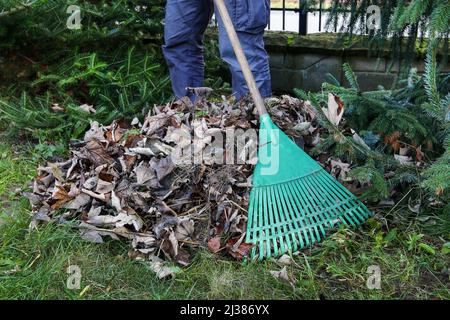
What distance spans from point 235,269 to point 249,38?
1.41 m

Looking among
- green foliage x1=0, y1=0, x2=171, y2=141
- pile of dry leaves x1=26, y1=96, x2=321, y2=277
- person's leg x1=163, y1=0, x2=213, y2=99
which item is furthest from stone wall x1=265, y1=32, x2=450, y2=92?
pile of dry leaves x1=26, y1=96, x2=321, y2=277

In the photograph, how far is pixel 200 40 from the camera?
316cm

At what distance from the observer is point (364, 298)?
1.72 metres

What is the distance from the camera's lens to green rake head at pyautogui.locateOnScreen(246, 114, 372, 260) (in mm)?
1979

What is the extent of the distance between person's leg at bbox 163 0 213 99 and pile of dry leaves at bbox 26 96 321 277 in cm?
59

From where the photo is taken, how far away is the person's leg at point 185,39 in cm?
299

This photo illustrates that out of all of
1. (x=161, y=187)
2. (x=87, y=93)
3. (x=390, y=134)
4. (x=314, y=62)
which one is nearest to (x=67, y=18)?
(x=87, y=93)

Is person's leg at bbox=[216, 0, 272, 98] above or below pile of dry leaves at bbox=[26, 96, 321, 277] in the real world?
above

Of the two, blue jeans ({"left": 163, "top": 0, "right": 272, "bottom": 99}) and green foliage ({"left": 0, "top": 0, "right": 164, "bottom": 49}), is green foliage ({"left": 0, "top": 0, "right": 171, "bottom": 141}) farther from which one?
blue jeans ({"left": 163, "top": 0, "right": 272, "bottom": 99})

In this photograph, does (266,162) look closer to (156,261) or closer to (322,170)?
(322,170)

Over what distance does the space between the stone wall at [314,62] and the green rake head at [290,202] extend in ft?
7.16

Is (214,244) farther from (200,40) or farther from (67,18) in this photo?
(67,18)

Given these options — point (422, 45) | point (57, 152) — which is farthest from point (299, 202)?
point (57, 152)
